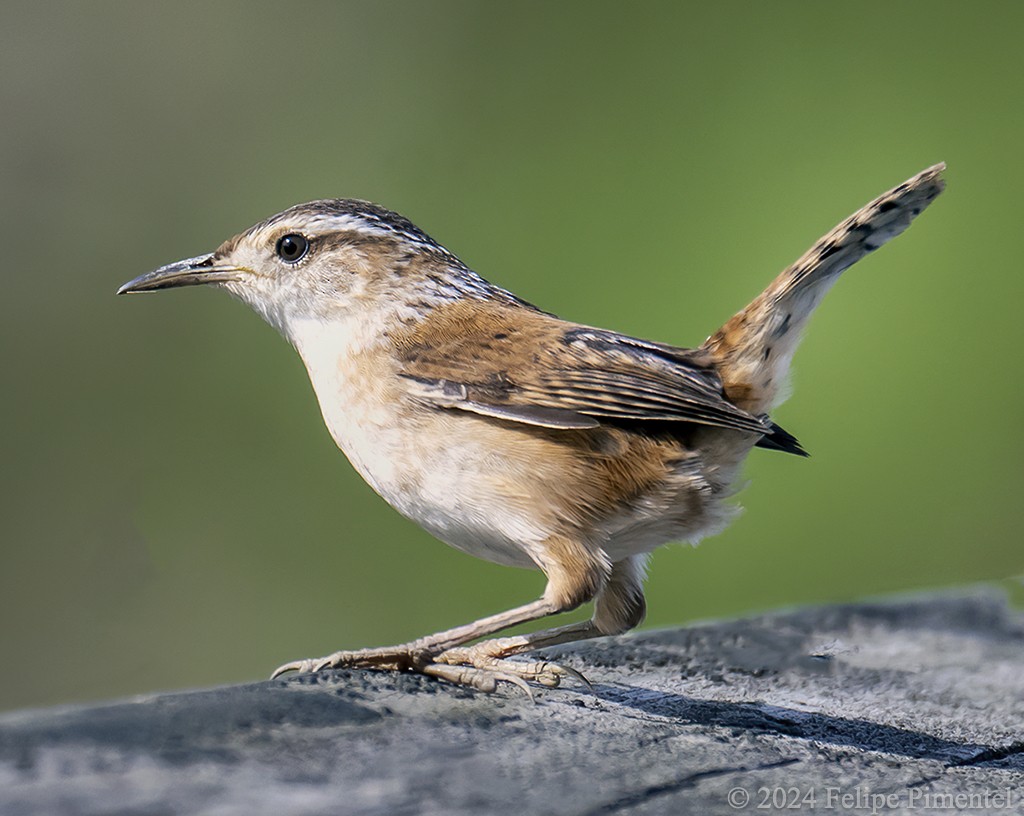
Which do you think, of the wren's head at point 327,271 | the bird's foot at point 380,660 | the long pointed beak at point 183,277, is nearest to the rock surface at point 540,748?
the bird's foot at point 380,660

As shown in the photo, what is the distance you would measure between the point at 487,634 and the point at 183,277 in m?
1.64

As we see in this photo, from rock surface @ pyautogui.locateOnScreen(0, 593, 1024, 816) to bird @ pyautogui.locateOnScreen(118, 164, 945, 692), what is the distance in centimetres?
34

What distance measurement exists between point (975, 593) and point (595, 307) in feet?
8.52

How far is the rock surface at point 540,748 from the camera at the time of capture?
2213 millimetres

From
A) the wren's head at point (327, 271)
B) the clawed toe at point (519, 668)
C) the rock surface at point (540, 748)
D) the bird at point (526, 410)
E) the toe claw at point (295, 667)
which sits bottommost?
the rock surface at point (540, 748)

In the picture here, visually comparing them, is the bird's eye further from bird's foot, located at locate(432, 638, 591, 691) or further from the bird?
bird's foot, located at locate(432, 638, 591, 691)

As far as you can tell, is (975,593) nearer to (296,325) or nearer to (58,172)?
(296,325)

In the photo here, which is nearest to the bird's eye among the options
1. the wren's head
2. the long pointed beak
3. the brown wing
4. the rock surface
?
the wren's head

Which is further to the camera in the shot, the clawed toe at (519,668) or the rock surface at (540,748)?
the clawed toe at (519,668)

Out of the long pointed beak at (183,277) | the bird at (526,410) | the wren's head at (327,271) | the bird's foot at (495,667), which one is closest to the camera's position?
the bird's foot at (495,667)

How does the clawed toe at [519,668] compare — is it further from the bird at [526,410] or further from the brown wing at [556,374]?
the brown wing at [556,374]

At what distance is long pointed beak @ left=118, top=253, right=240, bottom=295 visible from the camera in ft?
13.9

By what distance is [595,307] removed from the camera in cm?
671

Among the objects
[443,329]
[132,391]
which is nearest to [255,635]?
[132,391]
